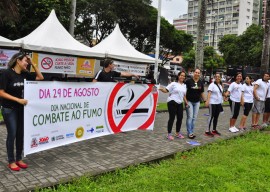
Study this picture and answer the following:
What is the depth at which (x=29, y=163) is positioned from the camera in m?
5.76

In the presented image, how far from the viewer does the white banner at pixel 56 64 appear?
1223cm

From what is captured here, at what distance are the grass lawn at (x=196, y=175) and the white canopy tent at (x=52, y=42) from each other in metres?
6.62

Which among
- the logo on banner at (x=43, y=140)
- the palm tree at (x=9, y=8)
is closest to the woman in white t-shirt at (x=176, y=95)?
the logo on banner at (x=43, y=140)

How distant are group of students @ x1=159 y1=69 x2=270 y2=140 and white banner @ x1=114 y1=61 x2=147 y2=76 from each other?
437 centimetres

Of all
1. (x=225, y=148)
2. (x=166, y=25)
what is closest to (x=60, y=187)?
(x=225, y=148)

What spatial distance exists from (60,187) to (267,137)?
6.19 m

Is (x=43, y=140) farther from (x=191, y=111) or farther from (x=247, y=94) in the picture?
(x=247, y=94)

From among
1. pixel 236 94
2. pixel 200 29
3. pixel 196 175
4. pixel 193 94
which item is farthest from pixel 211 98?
pixel 200 29

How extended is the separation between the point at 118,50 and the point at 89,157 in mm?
7929

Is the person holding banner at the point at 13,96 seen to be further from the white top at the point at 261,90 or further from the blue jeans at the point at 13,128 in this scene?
the white top at the point at 261,90

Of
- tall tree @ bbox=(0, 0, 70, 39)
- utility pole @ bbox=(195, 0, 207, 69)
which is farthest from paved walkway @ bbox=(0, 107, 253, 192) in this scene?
tall tree @ bbox=(0, 0, 70, 39)

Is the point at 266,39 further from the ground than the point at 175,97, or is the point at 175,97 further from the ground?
the point at 266,39

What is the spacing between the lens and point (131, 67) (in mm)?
13484

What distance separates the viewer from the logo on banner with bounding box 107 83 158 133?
7.31 m
